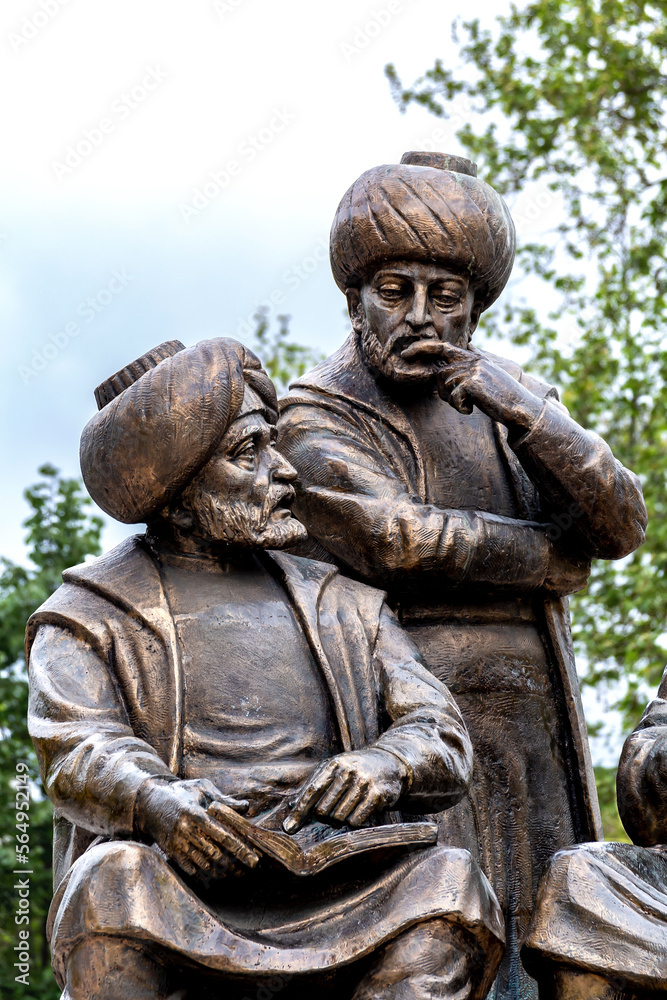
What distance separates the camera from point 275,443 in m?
5.57

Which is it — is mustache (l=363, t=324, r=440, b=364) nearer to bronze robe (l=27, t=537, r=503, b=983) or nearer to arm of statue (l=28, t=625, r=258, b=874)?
bronze robe (l=27, t=537, r=503, b=983)

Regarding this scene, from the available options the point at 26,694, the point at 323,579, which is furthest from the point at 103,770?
the point at 26,694

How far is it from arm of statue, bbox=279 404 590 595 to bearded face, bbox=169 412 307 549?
0.38m

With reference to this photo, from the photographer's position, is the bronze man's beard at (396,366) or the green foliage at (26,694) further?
the green foliage at (26,694)

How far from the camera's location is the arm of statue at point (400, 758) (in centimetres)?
442

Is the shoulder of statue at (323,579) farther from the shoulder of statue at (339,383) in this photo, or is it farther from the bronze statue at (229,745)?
the shoulder of statue at (339,383)

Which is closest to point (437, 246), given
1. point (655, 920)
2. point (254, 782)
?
point (254, 782)

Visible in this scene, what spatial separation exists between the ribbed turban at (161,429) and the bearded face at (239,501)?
6cm

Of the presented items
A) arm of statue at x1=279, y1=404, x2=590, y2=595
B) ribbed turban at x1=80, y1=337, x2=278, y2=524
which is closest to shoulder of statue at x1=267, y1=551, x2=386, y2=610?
arm of statue at x1=279, y1=404, x2=590, y2=595

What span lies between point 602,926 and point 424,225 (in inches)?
89.5

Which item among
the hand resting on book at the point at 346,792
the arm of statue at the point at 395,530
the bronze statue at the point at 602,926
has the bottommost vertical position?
the bronze statue at the point at 602,926

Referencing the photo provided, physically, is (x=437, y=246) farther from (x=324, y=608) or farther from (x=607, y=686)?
(x=607, y=686)

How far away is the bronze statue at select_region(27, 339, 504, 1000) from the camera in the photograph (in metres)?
4.18

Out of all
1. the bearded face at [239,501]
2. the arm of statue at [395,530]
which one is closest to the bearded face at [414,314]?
the arm of statue at [395,530]
